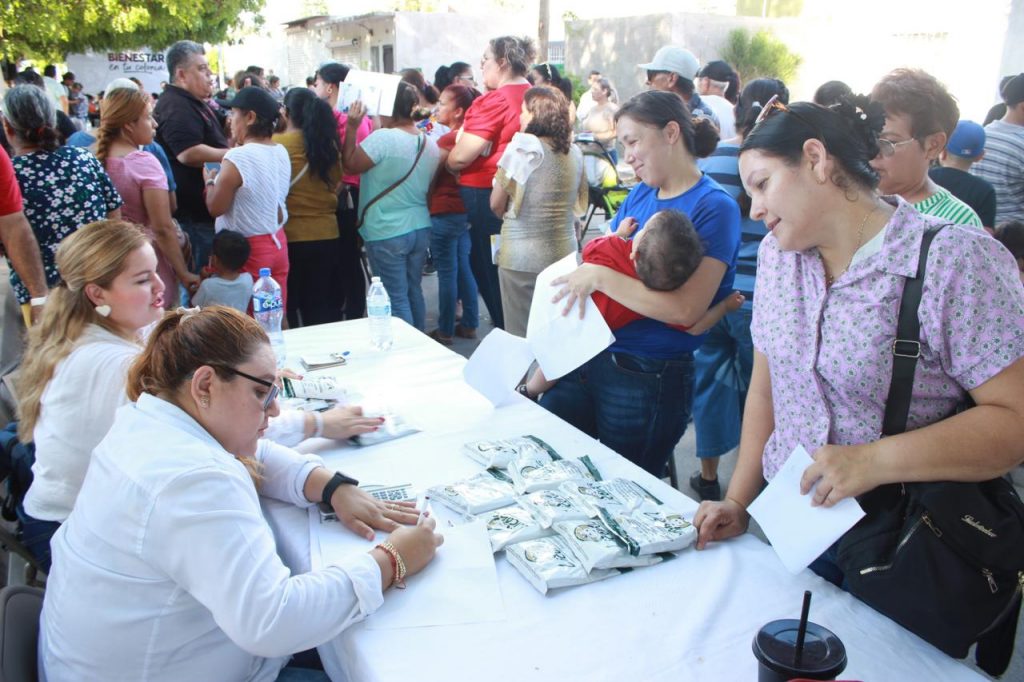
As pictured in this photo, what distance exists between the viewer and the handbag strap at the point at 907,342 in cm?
113

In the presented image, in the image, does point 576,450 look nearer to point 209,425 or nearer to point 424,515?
point 424,515

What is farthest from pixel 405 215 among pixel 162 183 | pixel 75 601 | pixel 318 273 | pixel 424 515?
pixel 75 601

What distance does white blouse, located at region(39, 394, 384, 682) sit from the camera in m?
1.10

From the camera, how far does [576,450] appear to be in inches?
70.6

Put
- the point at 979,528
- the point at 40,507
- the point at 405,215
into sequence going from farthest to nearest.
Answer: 1. the point at 405,215
2. the point at 40,507
3. the point at 979,528

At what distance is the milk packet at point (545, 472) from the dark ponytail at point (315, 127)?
2738 mm

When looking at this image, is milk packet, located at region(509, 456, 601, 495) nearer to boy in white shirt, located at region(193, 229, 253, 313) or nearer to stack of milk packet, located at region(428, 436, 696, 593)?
stack of milk packet, located at region(428, 436, 696, 593)

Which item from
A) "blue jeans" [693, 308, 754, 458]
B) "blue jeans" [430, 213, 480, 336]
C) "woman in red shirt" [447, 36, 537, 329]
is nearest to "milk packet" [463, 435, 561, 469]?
"blue jeans" [693, 308, 754, 458]

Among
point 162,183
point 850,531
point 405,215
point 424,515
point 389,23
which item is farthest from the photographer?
point 389,23

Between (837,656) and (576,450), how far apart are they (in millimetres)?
959

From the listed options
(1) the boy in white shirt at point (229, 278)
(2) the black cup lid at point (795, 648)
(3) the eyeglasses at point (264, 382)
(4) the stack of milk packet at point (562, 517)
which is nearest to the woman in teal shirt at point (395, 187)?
(1) the boy in white shirt at point (229, 278)

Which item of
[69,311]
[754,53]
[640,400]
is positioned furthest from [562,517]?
[754,53]

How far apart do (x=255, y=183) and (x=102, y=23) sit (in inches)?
581

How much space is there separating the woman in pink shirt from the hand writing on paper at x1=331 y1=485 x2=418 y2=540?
2.56 meters
